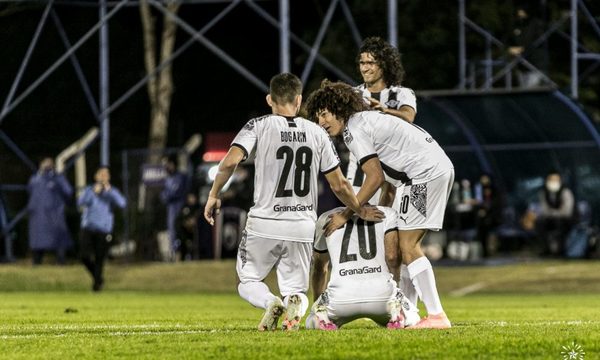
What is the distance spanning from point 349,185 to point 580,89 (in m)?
26.9

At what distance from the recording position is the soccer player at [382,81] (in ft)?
42.6

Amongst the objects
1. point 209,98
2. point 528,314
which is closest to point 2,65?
point 209,98

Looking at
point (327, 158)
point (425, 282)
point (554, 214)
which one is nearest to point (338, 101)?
point (327, 158)

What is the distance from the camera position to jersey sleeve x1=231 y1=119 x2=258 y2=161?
39.5 feet

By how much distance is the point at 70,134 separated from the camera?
35219 mm

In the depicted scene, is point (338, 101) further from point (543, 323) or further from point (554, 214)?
point (554, 214)

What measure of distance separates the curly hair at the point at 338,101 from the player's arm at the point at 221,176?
87 centimetres

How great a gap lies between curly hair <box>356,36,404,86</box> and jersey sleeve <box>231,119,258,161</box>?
4.60ft

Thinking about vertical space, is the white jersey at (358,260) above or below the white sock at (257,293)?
above

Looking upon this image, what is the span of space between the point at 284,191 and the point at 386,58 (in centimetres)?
156

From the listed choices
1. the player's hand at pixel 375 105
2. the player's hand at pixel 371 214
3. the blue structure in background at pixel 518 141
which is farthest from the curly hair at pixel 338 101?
the blue structure in background at pixel 518 141

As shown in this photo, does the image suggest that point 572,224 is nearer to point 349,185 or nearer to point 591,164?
point 591,164

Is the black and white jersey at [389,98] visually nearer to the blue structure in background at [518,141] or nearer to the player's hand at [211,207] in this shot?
the player's hand at [211,207]

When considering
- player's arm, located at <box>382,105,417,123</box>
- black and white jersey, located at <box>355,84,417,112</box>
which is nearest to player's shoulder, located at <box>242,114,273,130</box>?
player's arm, located at <box>382,105,417,123</box>
